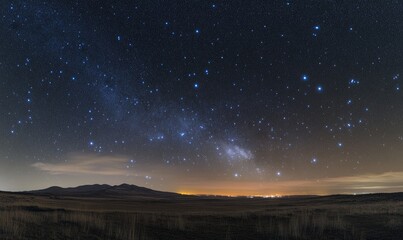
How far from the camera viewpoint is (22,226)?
492 inches

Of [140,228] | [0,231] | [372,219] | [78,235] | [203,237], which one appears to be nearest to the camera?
[0,231]

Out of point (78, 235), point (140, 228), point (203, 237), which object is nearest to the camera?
point (78, 235)

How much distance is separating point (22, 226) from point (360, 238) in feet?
40.8

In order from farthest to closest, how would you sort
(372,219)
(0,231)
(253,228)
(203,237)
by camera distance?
(372,219), (253,228), (203,237), (0,231)

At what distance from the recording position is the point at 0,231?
36.8 feet

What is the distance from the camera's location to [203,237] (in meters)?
14.4

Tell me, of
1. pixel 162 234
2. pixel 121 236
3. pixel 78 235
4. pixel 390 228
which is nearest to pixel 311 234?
pixel 390 228

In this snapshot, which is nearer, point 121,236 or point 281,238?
point 121,236

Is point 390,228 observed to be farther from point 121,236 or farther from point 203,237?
point 121,236

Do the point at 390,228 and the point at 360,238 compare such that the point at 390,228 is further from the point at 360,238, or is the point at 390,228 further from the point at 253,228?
the point at 253,228

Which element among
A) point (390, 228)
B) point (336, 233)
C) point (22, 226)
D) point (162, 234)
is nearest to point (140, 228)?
point (162, 234)

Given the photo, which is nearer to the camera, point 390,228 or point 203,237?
point 203,237

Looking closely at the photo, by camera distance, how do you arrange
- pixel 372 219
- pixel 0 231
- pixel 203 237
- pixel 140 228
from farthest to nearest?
pixel 372 219
pixel 140 228
pixel 203 237
pixel 0 231

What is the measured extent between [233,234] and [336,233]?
14.8 ft
